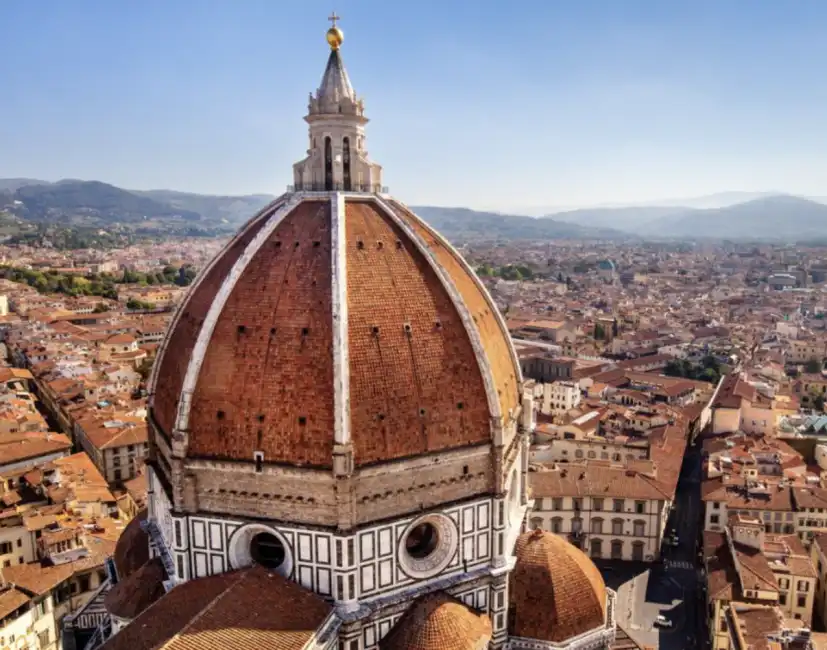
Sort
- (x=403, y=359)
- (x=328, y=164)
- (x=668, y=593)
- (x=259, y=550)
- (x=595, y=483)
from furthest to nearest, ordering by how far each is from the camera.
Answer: (x=595, y=483)
(x=668, y=593)
(x=328, y=164)
(x=259, y=550)
(x=403, y=359)

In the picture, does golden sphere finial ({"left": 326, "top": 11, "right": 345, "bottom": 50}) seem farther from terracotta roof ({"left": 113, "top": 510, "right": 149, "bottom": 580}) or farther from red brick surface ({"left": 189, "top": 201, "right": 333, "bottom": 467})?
terracotta roof ({"left": 113, "top": 510, "right": 149, "bottom": 580})

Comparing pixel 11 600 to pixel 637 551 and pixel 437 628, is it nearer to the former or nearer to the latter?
pixel 437 628

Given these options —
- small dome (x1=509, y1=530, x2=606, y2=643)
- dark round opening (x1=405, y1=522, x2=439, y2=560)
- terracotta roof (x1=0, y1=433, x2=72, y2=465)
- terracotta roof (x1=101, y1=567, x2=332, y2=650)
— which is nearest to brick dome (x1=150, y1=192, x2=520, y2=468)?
dark round opening (x1=405, y1=522, x2=439, y2=560)

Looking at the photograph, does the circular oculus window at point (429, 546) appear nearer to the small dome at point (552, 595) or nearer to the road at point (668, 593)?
the small dome at point (552, 595)

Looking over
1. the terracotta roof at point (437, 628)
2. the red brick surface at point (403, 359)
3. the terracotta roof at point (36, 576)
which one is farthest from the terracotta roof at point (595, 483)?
the red brick surface at point (403, 359)

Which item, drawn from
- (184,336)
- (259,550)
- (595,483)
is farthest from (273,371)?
(595,483)

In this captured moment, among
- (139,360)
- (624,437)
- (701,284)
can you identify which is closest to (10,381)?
(139,360)
